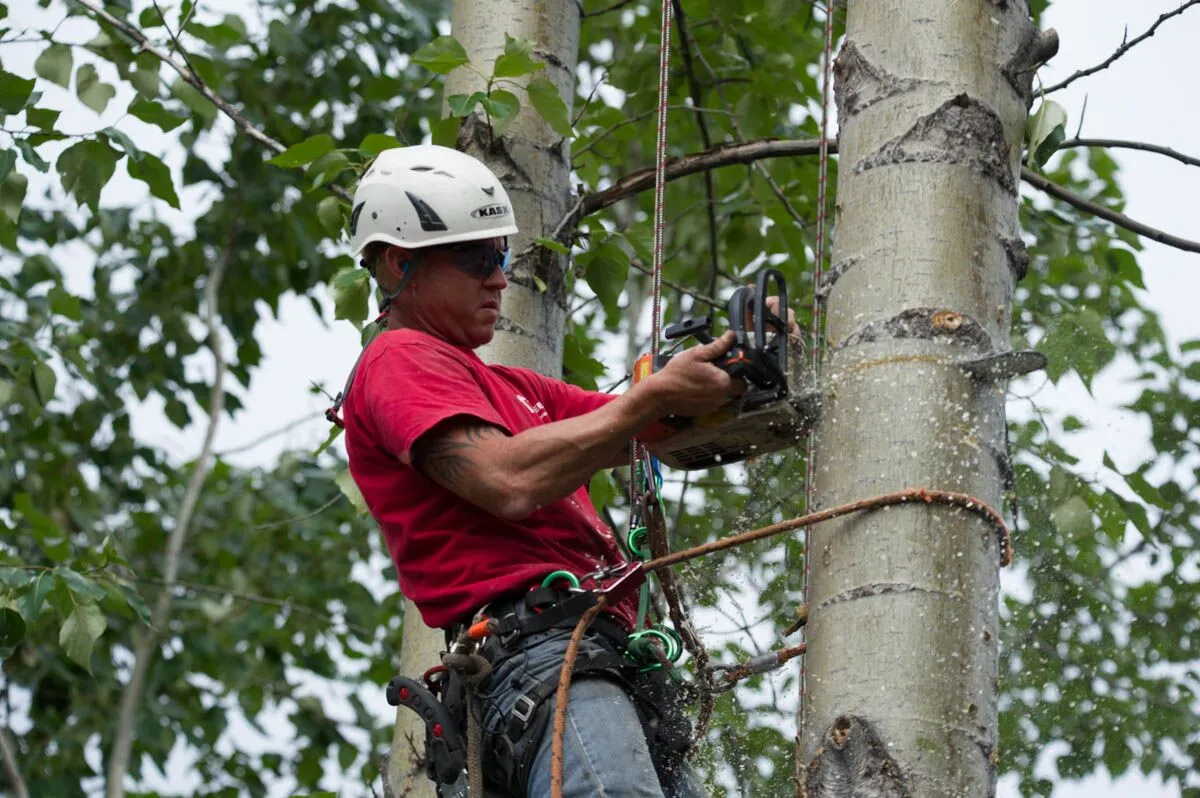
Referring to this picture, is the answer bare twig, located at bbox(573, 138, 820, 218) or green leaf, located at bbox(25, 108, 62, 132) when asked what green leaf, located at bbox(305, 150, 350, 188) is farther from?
green leaf, located at bbox(25, 108, 62, 132)

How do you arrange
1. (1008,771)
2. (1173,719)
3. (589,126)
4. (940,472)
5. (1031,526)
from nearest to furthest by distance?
(940,472) < (1008,771) < (1031,526) < (589,126) < (1173,719)

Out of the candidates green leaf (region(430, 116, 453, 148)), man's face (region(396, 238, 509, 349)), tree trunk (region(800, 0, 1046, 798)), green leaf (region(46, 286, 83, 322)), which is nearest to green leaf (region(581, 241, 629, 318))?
green leaf (region(430, 116, 453, 148))

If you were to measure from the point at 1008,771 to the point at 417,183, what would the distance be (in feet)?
4.91

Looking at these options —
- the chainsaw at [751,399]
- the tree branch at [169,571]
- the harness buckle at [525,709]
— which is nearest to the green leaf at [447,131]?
the chainsaw at [751,399]

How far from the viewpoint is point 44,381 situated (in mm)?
5359

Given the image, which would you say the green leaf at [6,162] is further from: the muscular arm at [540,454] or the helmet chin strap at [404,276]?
the muscular arm at [540,454]

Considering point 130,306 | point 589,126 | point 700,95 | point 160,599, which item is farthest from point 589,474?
point 130,306

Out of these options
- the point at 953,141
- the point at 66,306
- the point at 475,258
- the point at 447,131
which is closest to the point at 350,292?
the point at 447,131

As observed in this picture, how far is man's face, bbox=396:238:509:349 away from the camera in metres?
2.99

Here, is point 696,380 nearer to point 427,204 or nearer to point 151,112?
point 427,204

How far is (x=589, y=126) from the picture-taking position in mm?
5715

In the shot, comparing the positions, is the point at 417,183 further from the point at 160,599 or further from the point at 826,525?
the point at 160,599

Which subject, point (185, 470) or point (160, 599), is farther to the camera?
point (185, 470)

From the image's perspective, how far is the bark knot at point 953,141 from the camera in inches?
97.1
